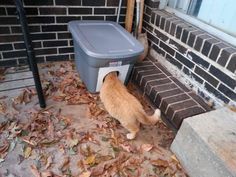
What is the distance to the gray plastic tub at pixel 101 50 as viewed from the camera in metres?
1.42

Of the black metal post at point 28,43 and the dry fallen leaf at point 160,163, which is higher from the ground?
the black metal post at point 28,43

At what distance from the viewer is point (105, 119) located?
1569 millimetres

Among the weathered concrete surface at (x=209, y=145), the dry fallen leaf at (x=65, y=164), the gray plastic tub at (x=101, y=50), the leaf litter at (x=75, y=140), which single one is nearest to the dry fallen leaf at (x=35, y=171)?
the leaf litter at (x=75, y=140)

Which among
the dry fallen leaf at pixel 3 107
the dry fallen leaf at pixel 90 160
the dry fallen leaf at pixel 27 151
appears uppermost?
the dry fallen leaf at pixel 3 107

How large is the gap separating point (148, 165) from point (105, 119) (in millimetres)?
454

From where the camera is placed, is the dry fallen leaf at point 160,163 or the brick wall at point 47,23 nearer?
the dry fallen leaf at point 160,163

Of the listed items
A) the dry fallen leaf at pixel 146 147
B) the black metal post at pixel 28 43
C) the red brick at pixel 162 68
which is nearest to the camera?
the black metal post at pixel 28 43

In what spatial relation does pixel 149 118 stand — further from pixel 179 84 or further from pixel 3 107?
pixel 3 107

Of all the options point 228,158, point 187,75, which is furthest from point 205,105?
point 228,158

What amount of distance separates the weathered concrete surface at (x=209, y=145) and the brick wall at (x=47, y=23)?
1.28 metres

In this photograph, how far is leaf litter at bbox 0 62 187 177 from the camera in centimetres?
125

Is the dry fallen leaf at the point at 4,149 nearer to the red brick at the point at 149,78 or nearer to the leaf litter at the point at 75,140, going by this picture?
the leaf litter at the point at 75,140

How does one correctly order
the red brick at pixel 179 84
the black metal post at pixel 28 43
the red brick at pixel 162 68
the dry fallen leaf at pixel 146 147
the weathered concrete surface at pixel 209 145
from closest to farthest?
the weathered concrete surface at pixel 209 145, the black metal post at pixel 28 43, the dry fallen leaf at pixel 146 147, the red brick at pixel 179 84, the red brick at pixel 162 68

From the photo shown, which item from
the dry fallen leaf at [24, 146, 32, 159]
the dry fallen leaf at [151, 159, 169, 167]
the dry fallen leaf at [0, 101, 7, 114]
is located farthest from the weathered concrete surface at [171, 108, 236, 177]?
the dry fallen leaf at [0, 101, 7, 114]
